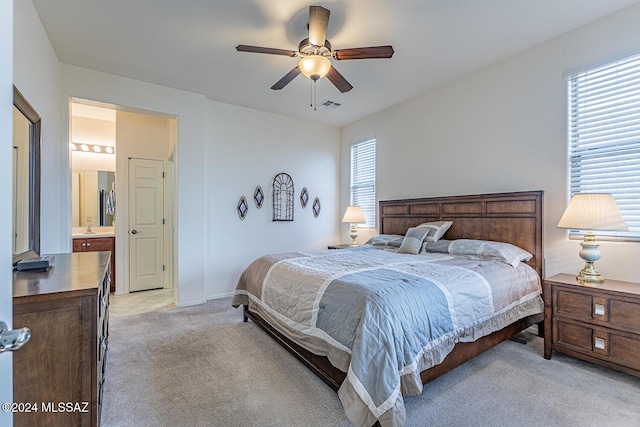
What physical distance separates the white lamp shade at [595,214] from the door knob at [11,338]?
320 cm

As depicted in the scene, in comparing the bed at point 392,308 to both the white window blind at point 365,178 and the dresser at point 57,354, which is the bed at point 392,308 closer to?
the dresser at point 57,354

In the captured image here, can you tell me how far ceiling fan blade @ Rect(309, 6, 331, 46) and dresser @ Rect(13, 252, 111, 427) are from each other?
2.30 m

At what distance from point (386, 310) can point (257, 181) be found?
360cm

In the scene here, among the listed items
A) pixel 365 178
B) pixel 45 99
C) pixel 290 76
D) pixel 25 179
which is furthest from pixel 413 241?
pixel 45 99

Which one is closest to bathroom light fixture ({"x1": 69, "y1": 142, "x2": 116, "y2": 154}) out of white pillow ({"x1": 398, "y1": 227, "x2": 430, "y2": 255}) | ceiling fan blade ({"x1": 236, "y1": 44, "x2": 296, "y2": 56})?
ceiling fan blade ({"x1": 236, "y1": 44, "x2": 296, "y2": 56})

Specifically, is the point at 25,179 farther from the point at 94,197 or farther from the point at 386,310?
the point at 94,197

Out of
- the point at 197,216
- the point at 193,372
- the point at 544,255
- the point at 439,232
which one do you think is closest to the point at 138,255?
the point at 197,216

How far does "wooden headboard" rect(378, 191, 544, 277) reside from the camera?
2.99 meters

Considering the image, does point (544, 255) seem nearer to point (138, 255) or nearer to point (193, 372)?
point (193, 372)

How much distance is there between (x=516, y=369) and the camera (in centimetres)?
234

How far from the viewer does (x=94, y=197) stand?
16.5ft

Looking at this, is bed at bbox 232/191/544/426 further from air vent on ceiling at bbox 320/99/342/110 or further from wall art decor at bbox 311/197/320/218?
air vent on ceiling at bbox 320/99/342/110

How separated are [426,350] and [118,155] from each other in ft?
16.7

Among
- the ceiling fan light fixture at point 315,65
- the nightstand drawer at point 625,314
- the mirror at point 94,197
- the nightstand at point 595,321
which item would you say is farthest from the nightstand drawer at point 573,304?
the mirror at point 94,197
